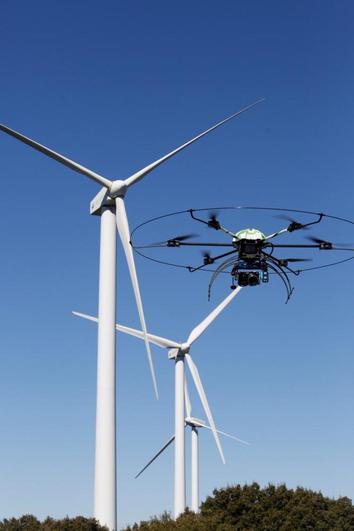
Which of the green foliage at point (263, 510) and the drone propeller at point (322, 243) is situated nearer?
the drone propeller at point (322, 243)

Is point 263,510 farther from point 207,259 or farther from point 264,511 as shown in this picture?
point 207,259

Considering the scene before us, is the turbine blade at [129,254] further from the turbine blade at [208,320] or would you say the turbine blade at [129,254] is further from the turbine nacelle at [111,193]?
the turbine blade at [208,320]

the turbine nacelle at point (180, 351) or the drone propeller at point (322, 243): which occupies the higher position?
the turbine nacelle at point (180, 351)

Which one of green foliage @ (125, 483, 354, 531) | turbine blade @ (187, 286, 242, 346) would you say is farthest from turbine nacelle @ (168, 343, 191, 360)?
green foliage @ (125, 483, 354, 531)

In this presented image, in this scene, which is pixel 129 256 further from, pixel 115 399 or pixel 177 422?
pixel 177 422

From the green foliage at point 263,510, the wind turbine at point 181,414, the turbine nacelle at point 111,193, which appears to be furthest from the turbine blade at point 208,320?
the turbine nacelle at point 111,193

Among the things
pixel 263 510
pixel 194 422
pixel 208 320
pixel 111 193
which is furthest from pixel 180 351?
pixel 111 193

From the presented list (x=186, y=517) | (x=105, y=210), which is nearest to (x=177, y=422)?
(x=186, y=517)

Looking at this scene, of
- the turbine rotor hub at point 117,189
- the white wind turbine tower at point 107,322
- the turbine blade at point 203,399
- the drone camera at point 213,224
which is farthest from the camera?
the turbine blade at point 203,399
